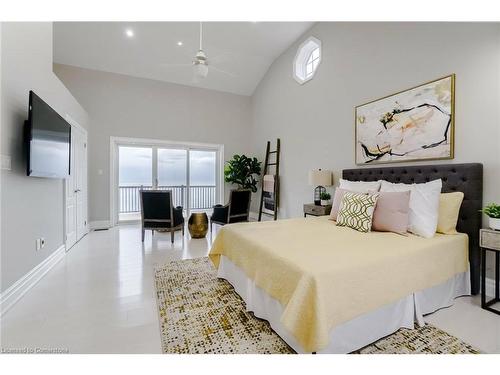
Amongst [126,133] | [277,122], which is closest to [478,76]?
[277,122]

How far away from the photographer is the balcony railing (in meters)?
6.05

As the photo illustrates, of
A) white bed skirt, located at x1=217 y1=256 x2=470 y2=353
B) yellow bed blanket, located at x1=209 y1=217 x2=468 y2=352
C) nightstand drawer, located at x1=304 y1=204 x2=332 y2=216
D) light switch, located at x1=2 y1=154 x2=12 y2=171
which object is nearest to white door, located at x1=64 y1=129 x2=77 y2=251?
light switch, located at x1=2 y1=154 x2=12 y2=171

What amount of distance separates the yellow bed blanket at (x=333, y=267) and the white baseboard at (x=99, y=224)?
13.4 feet

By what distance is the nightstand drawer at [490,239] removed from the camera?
1893 millimetres

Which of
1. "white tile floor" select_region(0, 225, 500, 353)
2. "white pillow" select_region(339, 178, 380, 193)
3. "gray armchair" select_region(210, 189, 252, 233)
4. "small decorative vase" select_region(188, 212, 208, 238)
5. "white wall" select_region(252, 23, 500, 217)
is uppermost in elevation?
"white wall" select_region(252, 23, 500, 217)

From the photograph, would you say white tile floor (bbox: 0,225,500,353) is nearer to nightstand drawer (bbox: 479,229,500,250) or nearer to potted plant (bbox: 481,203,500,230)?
nightstand drawer (bbox: 479,229,500,250)

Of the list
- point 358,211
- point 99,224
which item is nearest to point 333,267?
point 358,211

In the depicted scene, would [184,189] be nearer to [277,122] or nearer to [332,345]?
[277,122]

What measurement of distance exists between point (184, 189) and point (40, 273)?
3.85 meters

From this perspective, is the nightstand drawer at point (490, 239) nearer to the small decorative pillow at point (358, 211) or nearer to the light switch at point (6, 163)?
the small decorative pillow at point (358, 211)

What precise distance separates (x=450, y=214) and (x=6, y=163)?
4035mm

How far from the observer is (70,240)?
3.66 meters

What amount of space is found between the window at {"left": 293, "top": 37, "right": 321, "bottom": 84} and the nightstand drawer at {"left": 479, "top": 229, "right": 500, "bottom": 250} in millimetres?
3564

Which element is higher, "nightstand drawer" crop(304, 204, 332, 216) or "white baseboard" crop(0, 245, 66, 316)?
"nightstand drawer" crop(304, 204, 332, 216)
